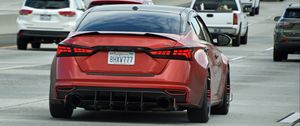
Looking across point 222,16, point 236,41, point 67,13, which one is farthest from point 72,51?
point 236,41

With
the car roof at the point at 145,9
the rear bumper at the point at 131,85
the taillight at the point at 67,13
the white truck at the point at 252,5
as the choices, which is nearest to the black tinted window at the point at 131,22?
the car roof at the point at 145,9

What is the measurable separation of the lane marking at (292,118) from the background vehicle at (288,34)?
54.3ft

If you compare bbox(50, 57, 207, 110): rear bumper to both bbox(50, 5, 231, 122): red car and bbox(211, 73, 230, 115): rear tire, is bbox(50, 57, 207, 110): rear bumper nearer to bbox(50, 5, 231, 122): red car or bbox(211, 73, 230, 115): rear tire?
bbox(50, 5, 231, 122): red car

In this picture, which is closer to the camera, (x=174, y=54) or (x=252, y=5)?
(x=174, y=54)

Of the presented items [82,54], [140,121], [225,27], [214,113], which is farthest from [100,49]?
[225,27]

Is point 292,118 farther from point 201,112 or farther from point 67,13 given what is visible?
point 67,13

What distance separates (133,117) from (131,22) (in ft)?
4.28

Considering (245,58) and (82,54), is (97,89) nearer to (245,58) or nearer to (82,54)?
(82,54)

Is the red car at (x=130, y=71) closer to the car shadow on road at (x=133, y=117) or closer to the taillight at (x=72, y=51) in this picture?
the taillight at (x=72, y=51)

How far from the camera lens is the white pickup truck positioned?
130ft

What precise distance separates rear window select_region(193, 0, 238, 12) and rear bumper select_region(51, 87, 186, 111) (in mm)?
27996

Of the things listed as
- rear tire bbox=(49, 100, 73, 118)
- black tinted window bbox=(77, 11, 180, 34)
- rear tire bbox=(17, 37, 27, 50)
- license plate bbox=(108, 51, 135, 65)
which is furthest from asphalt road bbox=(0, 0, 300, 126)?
black tinted window bbox=(77, 11, 180, 34)

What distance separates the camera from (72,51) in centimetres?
1239

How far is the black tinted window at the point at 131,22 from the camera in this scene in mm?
12688
